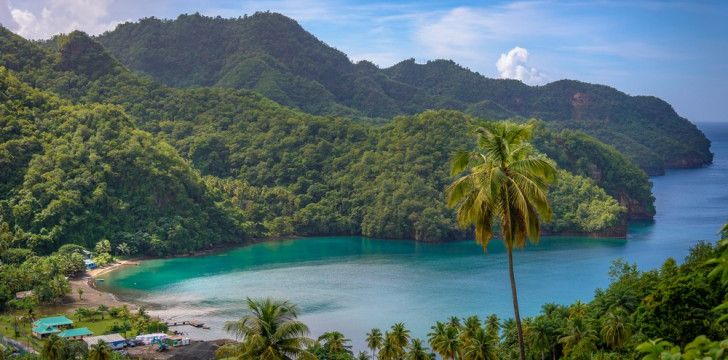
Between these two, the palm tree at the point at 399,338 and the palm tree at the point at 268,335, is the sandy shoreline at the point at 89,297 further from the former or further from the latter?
the palm tree at the point at 268,335

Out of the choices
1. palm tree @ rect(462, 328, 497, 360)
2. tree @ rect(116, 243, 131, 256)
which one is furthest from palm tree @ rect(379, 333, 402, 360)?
tree @ rect(116, 243, 131, 256)

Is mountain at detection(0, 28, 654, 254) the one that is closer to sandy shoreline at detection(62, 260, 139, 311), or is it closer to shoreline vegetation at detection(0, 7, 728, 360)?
shoreline vegetation at detection(0, 7, 728, 360)

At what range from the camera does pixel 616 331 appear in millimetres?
31359

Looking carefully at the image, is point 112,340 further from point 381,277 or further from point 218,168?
point 218,168

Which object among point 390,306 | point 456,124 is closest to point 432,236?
point 456,124

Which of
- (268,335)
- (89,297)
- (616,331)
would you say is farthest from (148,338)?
(268,335)

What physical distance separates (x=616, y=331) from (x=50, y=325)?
118 feet

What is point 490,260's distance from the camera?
3243 inches

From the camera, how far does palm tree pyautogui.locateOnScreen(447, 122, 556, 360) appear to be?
1584 centimetres

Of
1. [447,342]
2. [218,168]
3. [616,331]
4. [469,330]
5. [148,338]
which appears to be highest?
[218,168]

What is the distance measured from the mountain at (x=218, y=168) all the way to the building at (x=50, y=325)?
25.6 metres

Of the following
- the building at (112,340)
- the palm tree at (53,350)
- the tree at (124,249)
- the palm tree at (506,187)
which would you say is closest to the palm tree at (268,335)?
the palm tree at (506,187)

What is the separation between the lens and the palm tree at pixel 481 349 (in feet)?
107

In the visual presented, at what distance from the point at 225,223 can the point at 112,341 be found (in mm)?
45442
